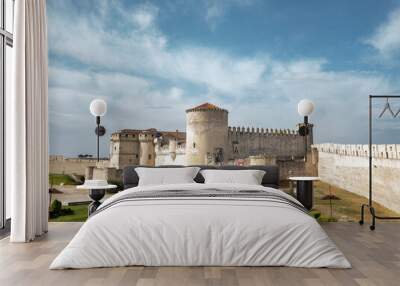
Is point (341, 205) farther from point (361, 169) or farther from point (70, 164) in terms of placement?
point (70, 164)

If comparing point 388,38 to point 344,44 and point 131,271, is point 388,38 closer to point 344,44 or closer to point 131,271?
point 344,44

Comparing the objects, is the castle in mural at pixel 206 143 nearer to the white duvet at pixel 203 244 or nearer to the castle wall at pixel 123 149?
the castle wall at pixel 123 149

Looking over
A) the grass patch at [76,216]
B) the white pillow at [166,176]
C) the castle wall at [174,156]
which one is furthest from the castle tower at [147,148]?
the white pillow at [166,176]

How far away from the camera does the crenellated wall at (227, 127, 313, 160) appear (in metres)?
10.7

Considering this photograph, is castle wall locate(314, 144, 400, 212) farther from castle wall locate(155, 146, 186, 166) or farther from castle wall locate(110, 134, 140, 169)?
castle wall locate(110, 134, 140, 169)

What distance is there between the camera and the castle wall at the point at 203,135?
32.7ft

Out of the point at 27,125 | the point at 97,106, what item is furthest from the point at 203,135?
the point at 27,125

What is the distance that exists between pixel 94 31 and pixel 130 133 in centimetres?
367

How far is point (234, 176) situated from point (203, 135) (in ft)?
20.6

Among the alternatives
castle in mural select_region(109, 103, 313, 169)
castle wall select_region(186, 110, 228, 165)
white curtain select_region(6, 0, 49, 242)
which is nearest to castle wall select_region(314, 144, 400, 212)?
castle in mural select_region(109, 103, 313, 169)

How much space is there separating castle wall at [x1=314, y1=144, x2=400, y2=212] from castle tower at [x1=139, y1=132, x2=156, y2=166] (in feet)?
16.3

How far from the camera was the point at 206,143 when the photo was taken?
1094cm

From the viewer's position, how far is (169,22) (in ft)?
25.0

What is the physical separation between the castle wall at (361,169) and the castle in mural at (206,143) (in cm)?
120
